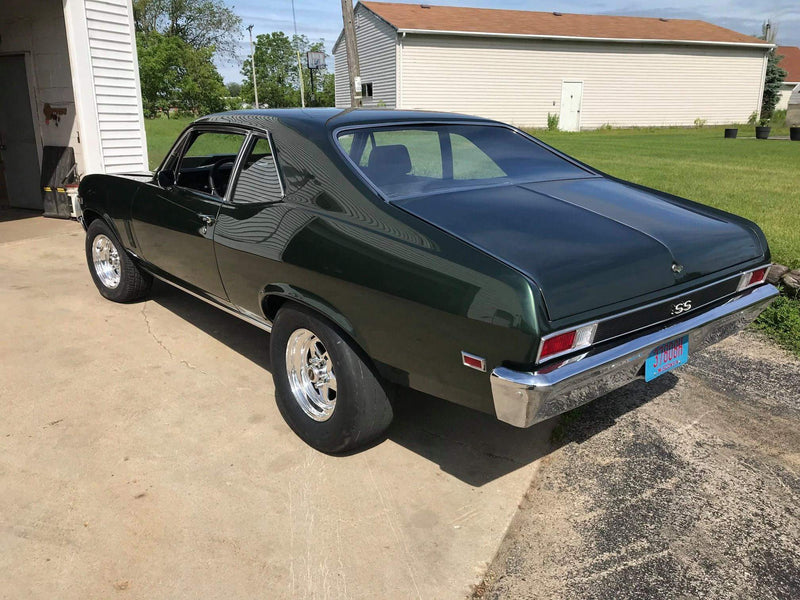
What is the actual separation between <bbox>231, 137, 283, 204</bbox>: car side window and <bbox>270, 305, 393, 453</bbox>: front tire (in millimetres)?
648

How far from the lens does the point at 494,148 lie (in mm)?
3920

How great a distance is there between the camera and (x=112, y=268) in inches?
223

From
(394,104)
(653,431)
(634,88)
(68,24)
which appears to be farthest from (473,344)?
(634,88)

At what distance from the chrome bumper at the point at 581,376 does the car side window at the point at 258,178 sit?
168cm

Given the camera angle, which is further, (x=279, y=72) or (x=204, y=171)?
(x=279, y=72)

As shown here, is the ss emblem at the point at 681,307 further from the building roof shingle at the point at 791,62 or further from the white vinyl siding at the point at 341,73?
the building roof shingle at the point at 791,62

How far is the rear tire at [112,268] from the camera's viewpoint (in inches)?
210

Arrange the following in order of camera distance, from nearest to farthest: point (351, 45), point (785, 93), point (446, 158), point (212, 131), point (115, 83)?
point (446, 158)
point (212, 131)
point (115, 83)
point (351, 45)
point (785, 93)

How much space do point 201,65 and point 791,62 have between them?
171ft

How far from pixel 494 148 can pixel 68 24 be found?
24.0 ft

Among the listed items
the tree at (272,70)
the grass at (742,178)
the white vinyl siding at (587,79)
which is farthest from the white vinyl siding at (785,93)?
the tree at (272,70)

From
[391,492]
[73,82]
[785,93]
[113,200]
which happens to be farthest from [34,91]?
[785,93]

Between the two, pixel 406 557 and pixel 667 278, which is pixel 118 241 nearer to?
pixel 406 557

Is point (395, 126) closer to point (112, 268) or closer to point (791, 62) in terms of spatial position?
point (112, 268)
